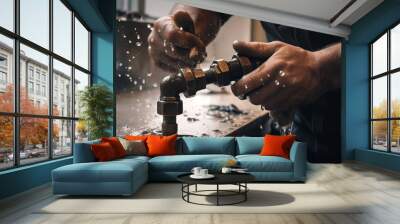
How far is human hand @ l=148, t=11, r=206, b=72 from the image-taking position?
319 inches

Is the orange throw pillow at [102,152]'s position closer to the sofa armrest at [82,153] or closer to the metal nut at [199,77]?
the sofa armrest at [82,153]

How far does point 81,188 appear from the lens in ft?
14.9

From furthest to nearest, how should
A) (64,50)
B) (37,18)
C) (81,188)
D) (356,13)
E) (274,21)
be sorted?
(274,21), (356,13), (64,50), (37,18), (81,188)

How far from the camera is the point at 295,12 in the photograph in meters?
7.85

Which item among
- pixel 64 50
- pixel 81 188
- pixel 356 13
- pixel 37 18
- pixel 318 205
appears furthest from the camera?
pixel 356 13

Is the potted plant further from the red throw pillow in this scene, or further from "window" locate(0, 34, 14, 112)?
"window" locate(0, 34, 14, 112)

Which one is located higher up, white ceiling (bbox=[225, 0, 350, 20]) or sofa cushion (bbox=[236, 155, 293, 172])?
white ceiling (bbox=[225, 0, 350, 20])

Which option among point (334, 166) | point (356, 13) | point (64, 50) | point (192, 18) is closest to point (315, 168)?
point (334, 166)

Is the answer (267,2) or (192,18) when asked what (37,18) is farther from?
(267,2)

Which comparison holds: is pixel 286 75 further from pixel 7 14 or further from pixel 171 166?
pixel 7 14

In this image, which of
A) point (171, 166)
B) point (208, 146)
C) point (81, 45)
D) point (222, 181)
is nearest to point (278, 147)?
point (208, 146)

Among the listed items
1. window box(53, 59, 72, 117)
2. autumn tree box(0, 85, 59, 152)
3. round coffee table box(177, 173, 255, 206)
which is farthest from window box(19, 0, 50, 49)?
round coffee table box(177, 173, 255, 206)

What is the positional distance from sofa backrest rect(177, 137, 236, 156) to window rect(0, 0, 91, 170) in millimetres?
2158

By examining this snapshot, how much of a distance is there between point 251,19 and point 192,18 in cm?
133
